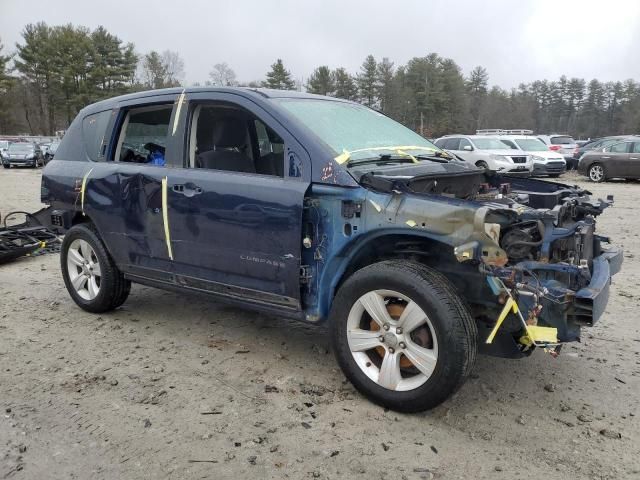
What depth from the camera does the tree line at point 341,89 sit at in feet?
207

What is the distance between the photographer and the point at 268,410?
3.28 metres

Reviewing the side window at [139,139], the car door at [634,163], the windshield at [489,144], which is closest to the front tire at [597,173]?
the car door at [634,163]

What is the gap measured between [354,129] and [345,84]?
67340mm

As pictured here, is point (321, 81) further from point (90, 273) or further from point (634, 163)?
point (90, 273)

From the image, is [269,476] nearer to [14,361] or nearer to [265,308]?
[265,308]

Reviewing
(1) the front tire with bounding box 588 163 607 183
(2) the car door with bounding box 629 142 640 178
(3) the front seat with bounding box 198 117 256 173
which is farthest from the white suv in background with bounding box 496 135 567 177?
(3) the front seat with bounding box 198 117 256 173

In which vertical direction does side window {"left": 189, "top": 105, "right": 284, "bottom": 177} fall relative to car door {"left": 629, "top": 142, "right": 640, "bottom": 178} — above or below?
above

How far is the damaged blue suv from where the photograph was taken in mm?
3021

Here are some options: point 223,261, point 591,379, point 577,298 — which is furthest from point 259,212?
point 591,379

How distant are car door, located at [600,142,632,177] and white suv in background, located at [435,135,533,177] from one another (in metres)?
2.39

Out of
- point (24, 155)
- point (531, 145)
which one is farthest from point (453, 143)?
point (24, 155)

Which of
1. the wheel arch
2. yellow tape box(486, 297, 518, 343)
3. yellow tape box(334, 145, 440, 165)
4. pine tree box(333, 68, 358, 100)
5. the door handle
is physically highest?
pine tree box(333, 68, 358, 100)

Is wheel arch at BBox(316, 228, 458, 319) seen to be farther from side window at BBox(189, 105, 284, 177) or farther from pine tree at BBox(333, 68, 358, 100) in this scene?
pine tree at BBox(333, 68, 358, 100)

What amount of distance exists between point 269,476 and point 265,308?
4.28ft
